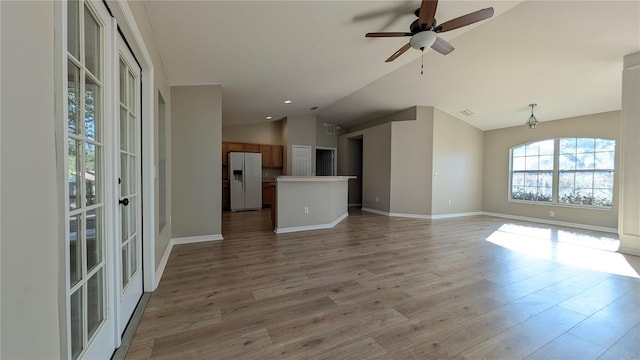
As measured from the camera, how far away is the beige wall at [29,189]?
0.63 meters

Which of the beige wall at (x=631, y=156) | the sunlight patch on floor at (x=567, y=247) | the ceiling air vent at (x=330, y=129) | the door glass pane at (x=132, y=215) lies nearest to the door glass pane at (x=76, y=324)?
the door glass pane at (x=132, y=215)

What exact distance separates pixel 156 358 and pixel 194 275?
126 centimetres

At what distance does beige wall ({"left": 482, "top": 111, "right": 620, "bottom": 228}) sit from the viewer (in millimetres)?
5027

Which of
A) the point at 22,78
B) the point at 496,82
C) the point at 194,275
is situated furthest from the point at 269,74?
the point at 496,82

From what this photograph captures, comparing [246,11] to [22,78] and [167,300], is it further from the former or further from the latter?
[167,300]

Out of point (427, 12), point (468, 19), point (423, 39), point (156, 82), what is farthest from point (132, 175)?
point (468, 19)

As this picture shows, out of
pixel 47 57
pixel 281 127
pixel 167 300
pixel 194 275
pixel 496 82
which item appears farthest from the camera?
pixel 281 127

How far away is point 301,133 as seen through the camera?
794 cm

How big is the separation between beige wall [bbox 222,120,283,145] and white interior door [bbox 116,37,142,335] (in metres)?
5.95

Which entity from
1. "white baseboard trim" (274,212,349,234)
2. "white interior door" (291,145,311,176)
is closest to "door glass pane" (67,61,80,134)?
"white baseboard trim" (274,212,349,234)

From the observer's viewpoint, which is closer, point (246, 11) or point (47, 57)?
point (47, 57)

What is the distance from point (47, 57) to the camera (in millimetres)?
814

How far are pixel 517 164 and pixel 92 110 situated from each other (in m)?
8.12

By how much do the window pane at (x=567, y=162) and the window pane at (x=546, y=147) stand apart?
0.82 feet
